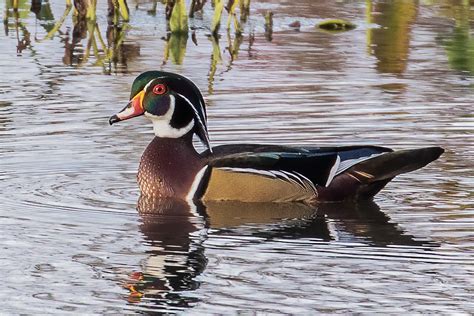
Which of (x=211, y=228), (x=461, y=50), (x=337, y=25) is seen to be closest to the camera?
(x=211, y=228)

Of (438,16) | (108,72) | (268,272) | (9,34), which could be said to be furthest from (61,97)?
(438,16)

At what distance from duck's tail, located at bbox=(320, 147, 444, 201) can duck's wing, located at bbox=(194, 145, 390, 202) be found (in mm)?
49

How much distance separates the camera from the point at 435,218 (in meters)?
8.96

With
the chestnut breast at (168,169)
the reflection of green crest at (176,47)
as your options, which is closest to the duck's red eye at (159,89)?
the chestnut breast at (168,169)

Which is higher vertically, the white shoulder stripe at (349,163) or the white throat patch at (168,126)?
the white throat patch at (168,126)

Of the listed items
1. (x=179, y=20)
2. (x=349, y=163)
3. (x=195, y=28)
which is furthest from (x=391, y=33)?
(x=349, y=163)

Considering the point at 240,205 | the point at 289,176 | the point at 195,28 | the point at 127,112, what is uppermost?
the point at 127,112

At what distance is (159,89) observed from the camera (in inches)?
386

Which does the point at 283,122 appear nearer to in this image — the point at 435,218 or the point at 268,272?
the point at 435,218

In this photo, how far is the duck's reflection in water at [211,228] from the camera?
7.34m

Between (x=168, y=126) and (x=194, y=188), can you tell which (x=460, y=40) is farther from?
(x=194, y=188)

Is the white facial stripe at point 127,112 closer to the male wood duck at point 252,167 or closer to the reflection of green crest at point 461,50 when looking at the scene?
the male wood duck at point 252,167

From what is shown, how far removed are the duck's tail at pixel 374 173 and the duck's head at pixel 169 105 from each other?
2.90ft

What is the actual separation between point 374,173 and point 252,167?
2.51 feet
